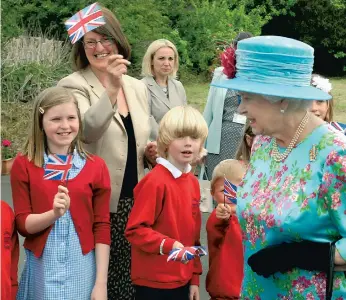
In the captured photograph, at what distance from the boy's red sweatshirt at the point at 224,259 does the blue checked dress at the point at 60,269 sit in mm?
809

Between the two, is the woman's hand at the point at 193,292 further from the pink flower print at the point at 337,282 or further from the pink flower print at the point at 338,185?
the pink flower print at the point at 338,185

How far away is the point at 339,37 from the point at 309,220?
22.7 meters

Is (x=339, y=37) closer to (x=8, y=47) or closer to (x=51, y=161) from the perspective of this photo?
(x=8, y=47)

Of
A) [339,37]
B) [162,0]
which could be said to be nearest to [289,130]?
[162,0]

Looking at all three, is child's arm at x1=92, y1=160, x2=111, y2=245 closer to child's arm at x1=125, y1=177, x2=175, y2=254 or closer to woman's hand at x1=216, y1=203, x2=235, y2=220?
child's arm at x1=125, y1=177, x2=175, y2=254

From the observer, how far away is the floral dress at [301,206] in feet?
8.54

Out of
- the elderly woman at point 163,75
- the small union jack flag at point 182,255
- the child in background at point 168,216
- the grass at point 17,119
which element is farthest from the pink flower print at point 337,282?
the grass at point 17,119

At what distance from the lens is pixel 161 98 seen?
23.0 ft

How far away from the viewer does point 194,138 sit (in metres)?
4.04

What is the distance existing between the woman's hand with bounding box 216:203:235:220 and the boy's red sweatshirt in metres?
0.15

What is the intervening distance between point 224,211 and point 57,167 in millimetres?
1011

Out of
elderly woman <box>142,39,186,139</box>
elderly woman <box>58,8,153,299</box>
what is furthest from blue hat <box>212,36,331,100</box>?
elderly woman <box>142,39,186,139</box>

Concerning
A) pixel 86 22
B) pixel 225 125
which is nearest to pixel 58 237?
pixel 86 22

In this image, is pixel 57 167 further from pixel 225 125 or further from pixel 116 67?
pixel 225 125
